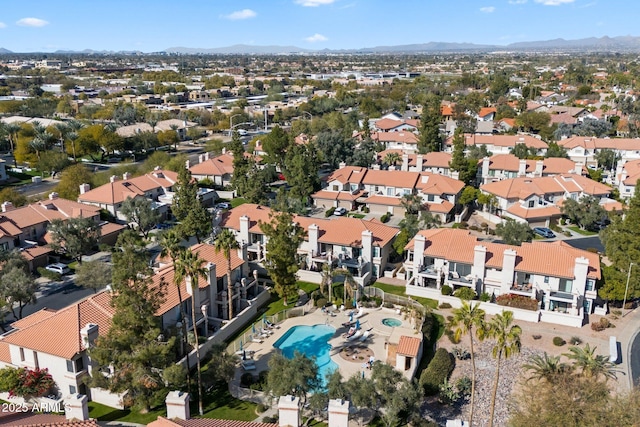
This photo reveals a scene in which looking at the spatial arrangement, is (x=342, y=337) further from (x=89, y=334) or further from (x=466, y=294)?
(x=89, y=334)

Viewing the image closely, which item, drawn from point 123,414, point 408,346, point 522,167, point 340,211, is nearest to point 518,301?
point 408,346

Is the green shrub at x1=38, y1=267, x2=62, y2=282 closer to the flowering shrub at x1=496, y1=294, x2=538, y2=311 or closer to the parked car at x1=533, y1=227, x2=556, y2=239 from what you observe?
the flowering shrub at x1=496, y1=294, x2=538, y2=311

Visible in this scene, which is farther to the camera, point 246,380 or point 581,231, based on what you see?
point 581,231

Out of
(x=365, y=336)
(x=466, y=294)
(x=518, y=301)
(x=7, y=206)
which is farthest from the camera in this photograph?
(x=7, y=206)

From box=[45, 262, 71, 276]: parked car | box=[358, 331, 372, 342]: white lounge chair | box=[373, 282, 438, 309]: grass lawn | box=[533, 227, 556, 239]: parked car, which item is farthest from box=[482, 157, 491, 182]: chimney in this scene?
box=[45, 262, 71, 276]: parked car

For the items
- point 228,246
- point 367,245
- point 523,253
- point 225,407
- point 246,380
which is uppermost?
point 228,246
